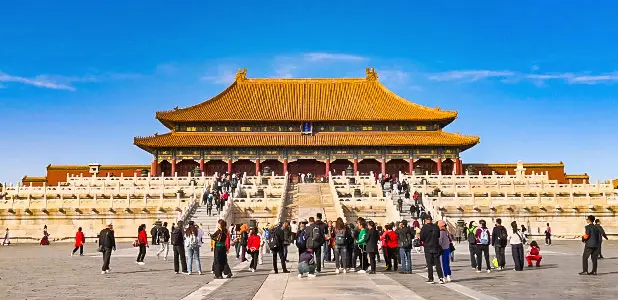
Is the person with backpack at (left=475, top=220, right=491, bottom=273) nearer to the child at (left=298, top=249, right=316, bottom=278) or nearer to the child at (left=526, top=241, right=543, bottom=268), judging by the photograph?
the child at (left=526, top=241, right=543, bottom=268)

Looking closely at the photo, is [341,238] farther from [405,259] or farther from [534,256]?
[534,256]

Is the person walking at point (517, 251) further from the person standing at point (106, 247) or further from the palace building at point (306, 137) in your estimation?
the palace building at point (306, 137)

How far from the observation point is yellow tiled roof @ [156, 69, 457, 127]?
5847 centimetres

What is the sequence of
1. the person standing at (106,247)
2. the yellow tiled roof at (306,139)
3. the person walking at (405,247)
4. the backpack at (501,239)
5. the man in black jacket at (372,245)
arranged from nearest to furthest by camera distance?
1. the man in black jacket at (372,245)
2. the person walking at (405,247)
3. the person standing at (106,247)
4. the backpack at (501,239)
5. the yellow tiled roof at (306,139)

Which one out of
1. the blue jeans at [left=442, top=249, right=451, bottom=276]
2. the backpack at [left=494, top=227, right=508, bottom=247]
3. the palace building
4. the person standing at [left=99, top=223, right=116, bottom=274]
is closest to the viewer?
the blue jeans at [left=442, top=249, right=451, bottom=276]

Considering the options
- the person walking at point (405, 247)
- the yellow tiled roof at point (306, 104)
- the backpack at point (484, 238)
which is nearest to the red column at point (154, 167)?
the yellow tiled roof at point (306, 104)

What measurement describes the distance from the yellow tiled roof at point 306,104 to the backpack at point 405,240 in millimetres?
43407

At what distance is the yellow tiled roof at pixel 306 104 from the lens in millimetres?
58469

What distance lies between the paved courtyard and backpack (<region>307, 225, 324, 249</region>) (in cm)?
71

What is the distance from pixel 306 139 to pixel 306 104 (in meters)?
5.69

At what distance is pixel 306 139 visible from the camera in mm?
57469

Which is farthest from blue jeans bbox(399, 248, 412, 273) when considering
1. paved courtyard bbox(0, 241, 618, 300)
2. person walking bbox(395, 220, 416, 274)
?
paved courtyard bbox(0, 241, 618, 300)

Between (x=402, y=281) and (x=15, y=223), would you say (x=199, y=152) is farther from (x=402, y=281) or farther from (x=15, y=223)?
(x=402, y=281)

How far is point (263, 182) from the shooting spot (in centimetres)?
4178
